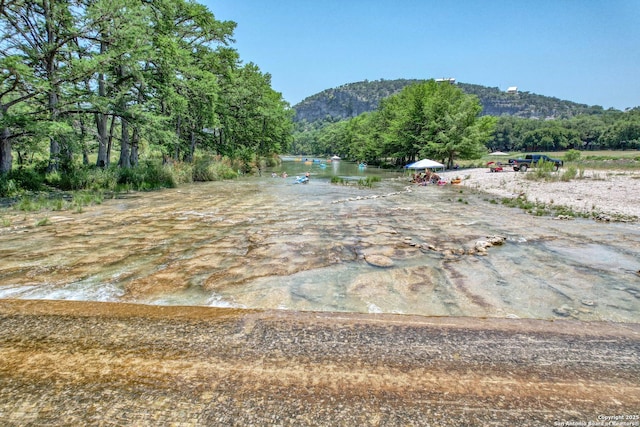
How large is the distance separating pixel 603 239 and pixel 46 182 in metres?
21.9

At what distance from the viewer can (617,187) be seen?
1709cm

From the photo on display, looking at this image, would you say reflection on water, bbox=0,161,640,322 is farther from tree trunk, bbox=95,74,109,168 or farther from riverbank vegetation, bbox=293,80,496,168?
riverbank vegetation, bbox=293,80,496,168

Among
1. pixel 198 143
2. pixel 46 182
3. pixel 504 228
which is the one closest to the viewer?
pixel 504 228

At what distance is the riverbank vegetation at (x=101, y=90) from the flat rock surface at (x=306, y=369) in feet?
42.2

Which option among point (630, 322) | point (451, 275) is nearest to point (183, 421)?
point (451, 275)

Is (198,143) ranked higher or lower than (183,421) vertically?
higher

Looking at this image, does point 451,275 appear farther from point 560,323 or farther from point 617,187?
point 617,187

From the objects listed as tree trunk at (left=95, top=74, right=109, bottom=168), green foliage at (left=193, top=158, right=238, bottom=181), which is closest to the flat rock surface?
tree trunk at (left=95, top=74, right=109, bottom=168)

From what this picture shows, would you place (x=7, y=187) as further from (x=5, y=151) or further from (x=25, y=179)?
(x=5, y=151)

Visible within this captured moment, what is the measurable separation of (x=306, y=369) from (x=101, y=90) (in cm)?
2066

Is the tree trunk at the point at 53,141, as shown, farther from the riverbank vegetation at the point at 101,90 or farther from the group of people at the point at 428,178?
the group of people at the point at 428,178

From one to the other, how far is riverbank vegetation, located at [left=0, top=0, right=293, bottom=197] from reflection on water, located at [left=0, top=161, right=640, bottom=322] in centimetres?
623

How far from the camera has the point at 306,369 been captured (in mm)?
2615

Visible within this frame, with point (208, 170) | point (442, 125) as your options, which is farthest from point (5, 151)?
point (442, 125)
